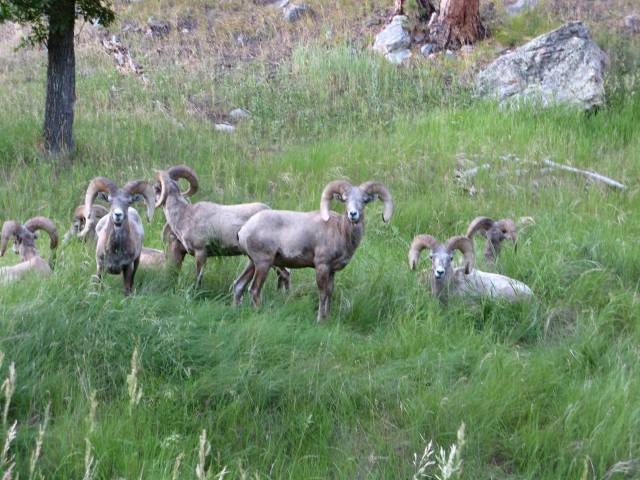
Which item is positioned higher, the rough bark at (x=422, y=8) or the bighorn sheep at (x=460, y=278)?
the rough bark at (x=422, y=8)

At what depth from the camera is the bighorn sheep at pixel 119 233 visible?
8.81m

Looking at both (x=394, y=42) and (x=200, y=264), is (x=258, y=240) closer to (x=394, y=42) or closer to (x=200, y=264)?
(x=200, y=264)

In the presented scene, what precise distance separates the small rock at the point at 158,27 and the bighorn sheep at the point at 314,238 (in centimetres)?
1567

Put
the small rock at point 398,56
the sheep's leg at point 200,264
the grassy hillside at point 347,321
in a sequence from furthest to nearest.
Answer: the small rock at point 398,56 < the sheep's leg at point 200,264 < the grassy hillside at point 347,321

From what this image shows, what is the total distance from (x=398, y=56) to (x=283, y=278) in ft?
35.9

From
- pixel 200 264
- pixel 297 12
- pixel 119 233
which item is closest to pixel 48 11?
pixel 119 233

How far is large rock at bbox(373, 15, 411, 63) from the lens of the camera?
19.4m

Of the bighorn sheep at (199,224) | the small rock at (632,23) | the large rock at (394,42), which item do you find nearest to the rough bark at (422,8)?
the large rock at (394,42)

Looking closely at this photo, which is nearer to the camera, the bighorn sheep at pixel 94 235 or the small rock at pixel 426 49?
the bighorn sheep at pixel 94 235

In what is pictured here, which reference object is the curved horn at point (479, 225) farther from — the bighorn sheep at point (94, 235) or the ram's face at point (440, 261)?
the bighorn sheep at point (94, 235)

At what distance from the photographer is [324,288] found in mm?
8641

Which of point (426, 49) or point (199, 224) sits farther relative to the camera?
point (426, 49)

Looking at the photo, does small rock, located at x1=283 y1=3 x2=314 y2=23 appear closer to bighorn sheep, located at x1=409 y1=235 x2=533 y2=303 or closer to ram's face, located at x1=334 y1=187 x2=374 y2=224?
bighorn sheep, located at x1=409 y1=235 x2=533 y2=303

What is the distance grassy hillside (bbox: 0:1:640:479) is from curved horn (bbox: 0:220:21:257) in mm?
588
